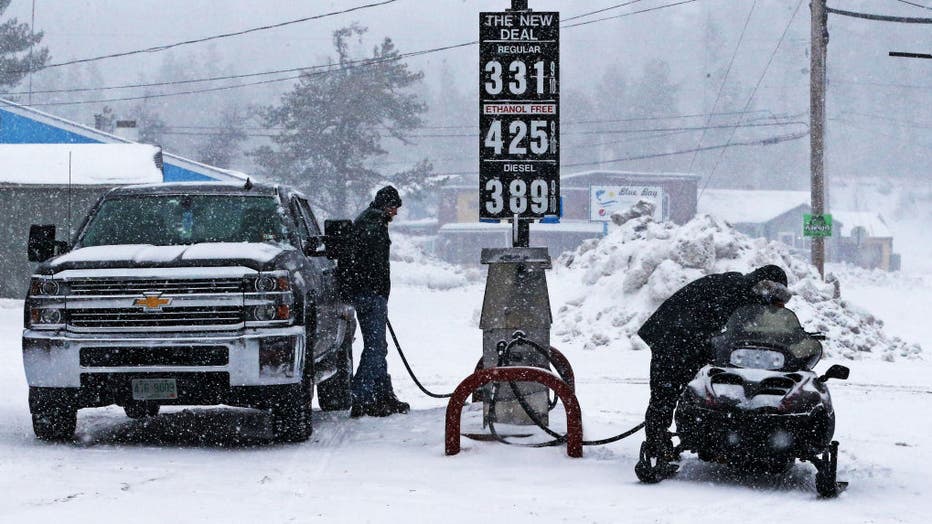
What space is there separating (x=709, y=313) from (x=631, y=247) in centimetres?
1560

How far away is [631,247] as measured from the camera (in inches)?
915

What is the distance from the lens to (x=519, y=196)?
9.68 m

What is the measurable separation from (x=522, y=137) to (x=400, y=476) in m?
3.22

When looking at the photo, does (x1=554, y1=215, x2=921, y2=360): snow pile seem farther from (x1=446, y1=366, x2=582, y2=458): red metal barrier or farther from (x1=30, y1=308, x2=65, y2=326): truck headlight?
(x1=30, y1=308, x2=65, y2=326): truck headlight

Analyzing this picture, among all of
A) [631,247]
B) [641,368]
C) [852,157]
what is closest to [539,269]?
[641,368]

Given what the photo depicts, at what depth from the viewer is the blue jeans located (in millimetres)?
10523

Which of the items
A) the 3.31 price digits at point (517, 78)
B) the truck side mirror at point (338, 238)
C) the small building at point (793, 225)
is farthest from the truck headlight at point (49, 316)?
the small building at point (793, 225)

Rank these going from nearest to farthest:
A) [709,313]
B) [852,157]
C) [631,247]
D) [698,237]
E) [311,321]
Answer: [709,313] → [311,321] → [698,237] → [631,247] → [852,157]

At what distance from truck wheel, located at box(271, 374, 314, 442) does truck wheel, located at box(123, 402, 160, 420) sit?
953mm

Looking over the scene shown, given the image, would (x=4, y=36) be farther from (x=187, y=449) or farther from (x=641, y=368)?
(x=187, y=449)

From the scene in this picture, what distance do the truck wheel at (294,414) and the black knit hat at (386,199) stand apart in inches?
85.6

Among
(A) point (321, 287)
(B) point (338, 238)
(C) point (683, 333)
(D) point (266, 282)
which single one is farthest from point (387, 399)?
(C) point (683, 333)

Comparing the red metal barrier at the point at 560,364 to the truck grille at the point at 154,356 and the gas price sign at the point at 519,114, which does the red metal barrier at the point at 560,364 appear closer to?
the gas price sign at the point at 519,114

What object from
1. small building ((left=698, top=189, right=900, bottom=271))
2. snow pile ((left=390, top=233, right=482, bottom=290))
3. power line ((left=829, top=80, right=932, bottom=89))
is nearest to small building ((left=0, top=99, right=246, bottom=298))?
snow pile ((left=390, top=233, right=482, bottom=290))
